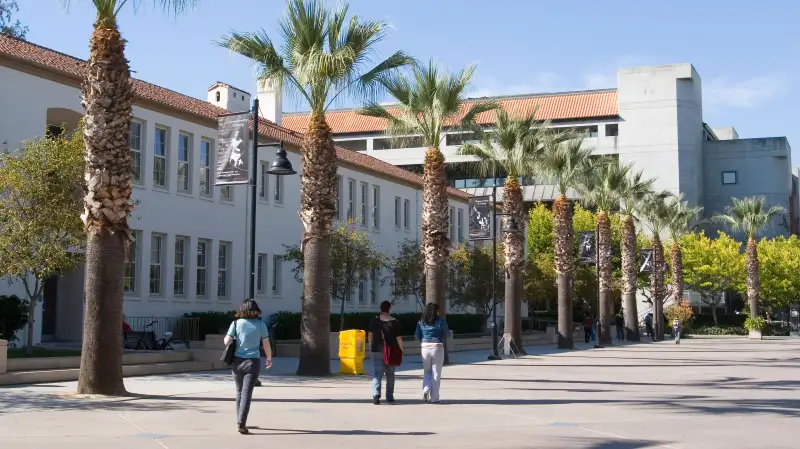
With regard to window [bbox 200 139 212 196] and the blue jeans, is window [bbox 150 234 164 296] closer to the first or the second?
window [bbox 200 139 212 196]

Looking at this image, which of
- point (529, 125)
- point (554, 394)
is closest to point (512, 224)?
point (529, 125)

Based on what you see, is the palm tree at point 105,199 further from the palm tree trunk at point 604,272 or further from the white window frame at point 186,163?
the palm tree trunk at point 604,272

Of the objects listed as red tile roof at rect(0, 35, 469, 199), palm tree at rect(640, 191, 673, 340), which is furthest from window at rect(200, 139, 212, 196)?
palm tree at rect(640, 191, 673, 340)

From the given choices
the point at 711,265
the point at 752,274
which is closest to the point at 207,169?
the point at 752,274

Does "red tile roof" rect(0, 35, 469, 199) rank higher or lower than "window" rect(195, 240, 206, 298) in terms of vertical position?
higher

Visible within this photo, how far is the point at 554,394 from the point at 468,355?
52.3 feet

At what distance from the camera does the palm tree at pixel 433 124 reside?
26.9 m

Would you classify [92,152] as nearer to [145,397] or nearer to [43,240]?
[145,397]

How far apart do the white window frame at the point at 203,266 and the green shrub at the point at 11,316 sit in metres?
10.2

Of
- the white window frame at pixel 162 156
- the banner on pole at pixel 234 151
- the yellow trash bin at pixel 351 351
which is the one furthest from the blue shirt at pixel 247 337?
the white window frame at pixel 162 156

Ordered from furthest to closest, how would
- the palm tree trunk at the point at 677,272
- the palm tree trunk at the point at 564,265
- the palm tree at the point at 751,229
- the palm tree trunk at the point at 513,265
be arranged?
the palm tree at the point at 751,229 < the palm tree trunk at the point at 677,272 < the palm tree trunk at the point at 564,265 < the palm tree trunk at the point at 513,265

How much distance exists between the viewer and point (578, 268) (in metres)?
66.1

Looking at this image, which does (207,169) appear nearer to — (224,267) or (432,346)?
(224,267)

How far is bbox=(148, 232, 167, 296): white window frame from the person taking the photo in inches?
1250
